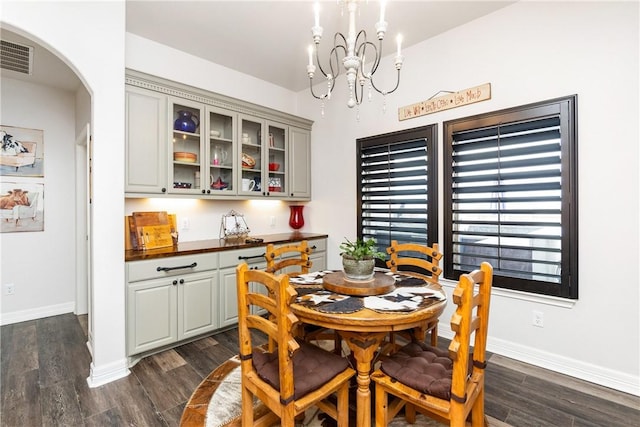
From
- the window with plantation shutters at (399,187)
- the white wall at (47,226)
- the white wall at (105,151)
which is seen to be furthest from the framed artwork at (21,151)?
the window with plantation shutters at (399,187)

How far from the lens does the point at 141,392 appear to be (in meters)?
2.16

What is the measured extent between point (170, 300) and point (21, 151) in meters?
2.63

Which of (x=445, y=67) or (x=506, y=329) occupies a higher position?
(x=445, y=67)

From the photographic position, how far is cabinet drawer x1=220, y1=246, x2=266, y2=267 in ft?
10.1

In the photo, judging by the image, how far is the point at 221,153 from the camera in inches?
139

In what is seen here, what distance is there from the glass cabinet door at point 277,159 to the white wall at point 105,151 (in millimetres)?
1735

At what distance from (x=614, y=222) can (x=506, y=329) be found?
46.0 inches

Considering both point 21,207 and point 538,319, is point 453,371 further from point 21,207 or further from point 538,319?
point 21,207

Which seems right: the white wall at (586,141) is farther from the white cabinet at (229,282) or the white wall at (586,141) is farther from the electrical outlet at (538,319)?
the white cabinet at (229,282)

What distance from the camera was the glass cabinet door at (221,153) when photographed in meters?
3.37

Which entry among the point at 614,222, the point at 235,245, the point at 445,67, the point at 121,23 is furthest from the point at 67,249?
the point at 614,222

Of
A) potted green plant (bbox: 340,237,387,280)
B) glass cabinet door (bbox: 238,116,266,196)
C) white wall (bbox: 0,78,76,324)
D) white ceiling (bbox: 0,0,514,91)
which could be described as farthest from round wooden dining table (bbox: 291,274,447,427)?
white wall (bbox: 0,78,76,324)

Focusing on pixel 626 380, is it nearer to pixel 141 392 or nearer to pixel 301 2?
pixel 141 392

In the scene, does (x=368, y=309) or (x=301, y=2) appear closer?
(x=368, y=309)
